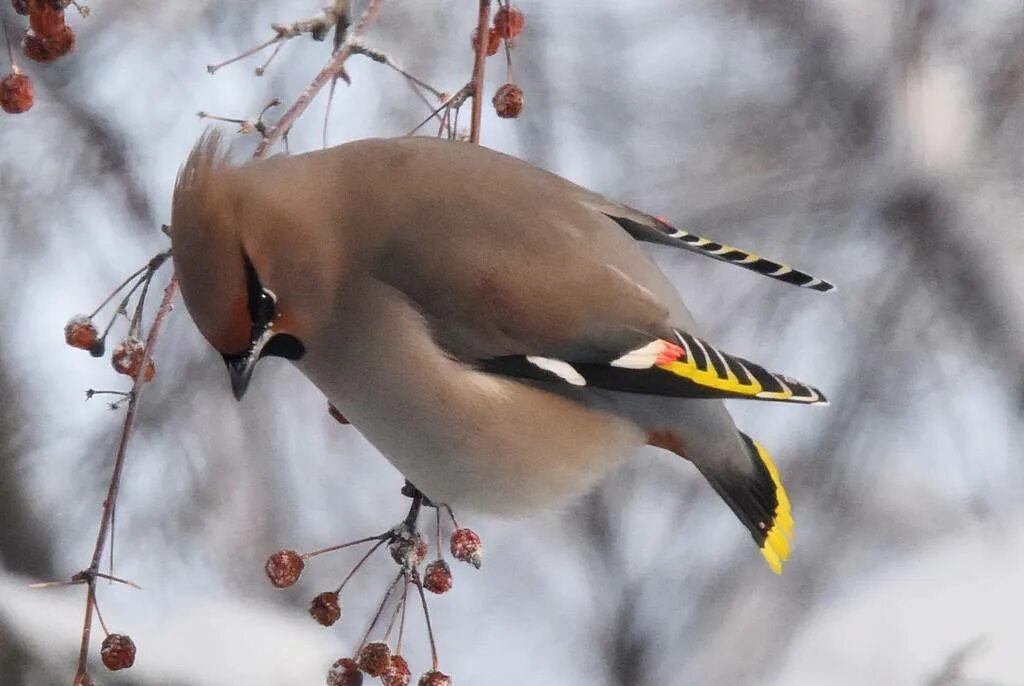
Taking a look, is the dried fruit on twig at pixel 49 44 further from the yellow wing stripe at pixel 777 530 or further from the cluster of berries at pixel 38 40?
the yellow wing stripe at pixel 777 530

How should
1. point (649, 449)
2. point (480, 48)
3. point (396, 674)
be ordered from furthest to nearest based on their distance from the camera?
point (649, 449)
point (396, 674)
point (480, 48)

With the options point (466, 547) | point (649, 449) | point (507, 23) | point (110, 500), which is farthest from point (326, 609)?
point (649, 449)

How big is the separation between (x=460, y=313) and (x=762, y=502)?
75 centimetres

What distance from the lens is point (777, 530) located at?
1978 millimetres

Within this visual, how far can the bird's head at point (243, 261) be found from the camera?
1357mm

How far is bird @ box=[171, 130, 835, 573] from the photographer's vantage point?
1.57 m

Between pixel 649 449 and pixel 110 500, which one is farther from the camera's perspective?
pixel 649 449

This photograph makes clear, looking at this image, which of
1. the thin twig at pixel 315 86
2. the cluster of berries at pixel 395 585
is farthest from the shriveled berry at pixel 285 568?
the thin twig at pixel 315 86

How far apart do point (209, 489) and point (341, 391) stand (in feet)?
5.86

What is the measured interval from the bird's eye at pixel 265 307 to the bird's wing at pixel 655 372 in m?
0.32

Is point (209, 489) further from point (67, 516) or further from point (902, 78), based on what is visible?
point (902, 78)

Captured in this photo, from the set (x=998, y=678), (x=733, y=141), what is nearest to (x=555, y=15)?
(x=733, y=141)

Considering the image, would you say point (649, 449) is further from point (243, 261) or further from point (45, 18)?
point (45, 18)

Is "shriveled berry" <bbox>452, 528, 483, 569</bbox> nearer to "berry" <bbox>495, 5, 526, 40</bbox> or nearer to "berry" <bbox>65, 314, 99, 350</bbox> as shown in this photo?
"berry" <bbox>65, 314, 99, 350</bbox>
